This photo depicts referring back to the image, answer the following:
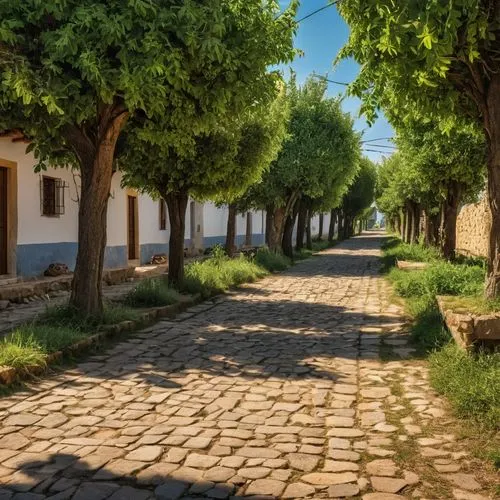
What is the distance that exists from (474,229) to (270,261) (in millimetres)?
8341

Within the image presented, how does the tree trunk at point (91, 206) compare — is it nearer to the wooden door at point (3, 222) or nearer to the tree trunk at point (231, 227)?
the wooden door at point (3, 222)

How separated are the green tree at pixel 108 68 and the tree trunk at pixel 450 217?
8.95m

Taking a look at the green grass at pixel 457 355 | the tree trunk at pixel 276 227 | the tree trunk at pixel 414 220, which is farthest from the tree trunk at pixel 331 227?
the green grass at pixel 457 355

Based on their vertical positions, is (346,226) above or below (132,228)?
above

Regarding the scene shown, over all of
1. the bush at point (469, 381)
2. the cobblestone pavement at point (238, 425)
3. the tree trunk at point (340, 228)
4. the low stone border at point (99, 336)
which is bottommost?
the cobblestone pavement at point (238, 425)

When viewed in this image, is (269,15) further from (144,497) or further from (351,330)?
(144,497)

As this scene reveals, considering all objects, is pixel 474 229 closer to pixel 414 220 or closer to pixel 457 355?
pixel 414 220

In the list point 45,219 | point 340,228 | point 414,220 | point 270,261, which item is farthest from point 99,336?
point 340,228

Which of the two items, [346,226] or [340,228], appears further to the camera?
[346,226]

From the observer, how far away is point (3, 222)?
1184cm

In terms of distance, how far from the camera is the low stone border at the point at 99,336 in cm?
548

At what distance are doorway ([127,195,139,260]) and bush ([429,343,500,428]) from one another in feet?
45.5

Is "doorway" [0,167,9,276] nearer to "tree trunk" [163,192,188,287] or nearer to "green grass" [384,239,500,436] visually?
"tree trunk" [163,192,188,287]

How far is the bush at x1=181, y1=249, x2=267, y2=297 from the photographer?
482 inches
